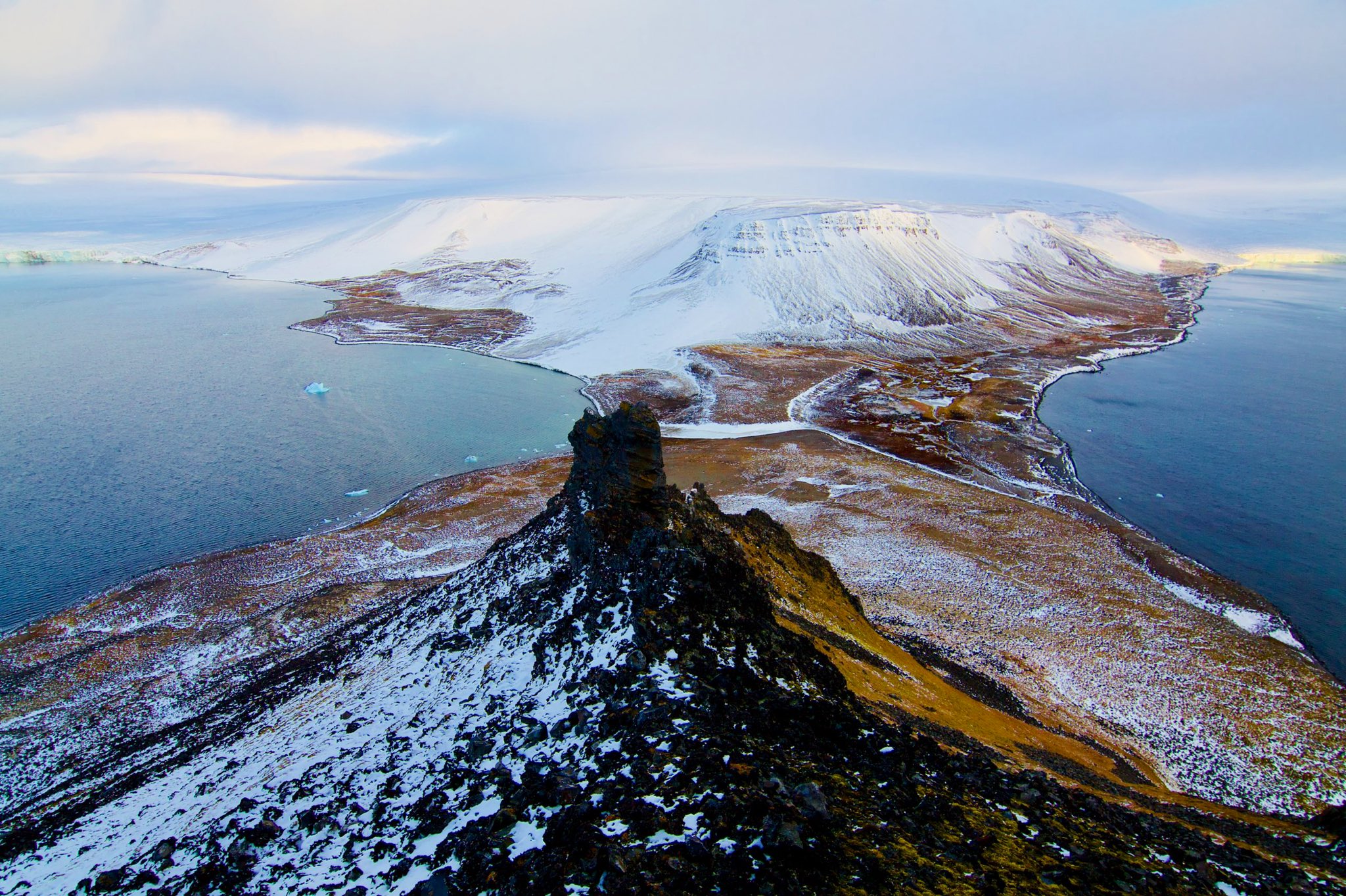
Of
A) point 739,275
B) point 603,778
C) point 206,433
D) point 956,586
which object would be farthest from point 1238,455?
point 206,433

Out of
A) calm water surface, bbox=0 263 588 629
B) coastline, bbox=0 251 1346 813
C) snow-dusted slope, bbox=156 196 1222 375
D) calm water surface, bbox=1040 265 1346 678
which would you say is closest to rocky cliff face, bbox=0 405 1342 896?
coastline, bbox=0 251 1346 813

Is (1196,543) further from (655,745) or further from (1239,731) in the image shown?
(655,745)

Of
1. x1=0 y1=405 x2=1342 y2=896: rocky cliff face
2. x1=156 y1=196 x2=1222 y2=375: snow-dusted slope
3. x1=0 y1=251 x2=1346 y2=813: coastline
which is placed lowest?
x1=0 y1=251 x2=1346 y2=813: coastline

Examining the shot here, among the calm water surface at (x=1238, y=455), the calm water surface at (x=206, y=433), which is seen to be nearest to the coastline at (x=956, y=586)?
the calm water surface at (x=1238, y=455)

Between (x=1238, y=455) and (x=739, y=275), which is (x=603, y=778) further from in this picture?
(x=739, y=275)

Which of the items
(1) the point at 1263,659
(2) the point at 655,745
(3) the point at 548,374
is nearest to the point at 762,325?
(3) the point at 548,374

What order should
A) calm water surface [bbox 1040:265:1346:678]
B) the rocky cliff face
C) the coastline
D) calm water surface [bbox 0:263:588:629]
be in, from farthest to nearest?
calm water surface [bbox 0:263:588:629], calm water surface [bbox 1040:265:1346:678], the coastline, the rocky cliff face

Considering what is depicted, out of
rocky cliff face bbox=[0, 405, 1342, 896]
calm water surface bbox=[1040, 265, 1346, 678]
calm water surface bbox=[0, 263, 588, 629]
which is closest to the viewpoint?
rocky cliff face bbox=[0, 405, 1342, 896]

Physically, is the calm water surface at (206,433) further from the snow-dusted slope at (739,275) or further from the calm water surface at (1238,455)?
the calm water surface at (1238,455)

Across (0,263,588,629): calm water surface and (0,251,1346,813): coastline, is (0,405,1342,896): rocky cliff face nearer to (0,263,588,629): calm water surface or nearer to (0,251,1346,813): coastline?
(0,251,1346,813): coastline
